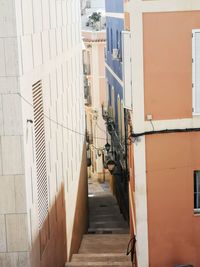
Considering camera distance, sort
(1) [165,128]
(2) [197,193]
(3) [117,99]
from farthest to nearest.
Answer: (3) [117,99] < (2) [197,193] < (1) [165,128]

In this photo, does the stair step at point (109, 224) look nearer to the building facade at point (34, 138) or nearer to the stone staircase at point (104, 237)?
the stone staircase at point (104, 237)

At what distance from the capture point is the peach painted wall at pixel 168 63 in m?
12.4

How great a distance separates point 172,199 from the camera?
13.2 meters

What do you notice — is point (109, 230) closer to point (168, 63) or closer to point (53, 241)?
point (53, 241)

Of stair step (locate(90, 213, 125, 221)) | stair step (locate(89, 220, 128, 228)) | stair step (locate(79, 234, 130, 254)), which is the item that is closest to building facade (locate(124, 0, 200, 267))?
stair step (locate(79, 234, 130, 254))

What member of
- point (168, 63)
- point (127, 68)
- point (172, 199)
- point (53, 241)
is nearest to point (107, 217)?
point (53, 241)

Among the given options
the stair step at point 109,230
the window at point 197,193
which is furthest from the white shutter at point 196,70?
the stair step at point 109,230

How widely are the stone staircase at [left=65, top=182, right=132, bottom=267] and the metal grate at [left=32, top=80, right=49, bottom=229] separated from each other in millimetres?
3713

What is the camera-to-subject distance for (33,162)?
13.4 metres

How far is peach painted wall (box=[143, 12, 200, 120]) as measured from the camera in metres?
12.4

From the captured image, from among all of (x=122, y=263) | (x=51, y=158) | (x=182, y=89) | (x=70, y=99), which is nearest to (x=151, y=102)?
(x=182, y=89)

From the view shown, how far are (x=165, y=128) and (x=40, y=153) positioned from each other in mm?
3493

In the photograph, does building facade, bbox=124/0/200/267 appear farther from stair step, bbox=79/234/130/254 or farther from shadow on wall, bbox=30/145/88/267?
stair step, bbox=79/234/130/254

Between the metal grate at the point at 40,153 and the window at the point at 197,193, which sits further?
the metal grate at the point at 40,153
